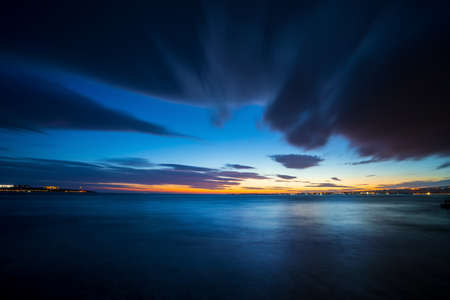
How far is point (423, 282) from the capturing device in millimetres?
8625

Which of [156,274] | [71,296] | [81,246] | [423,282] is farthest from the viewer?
[81,246]

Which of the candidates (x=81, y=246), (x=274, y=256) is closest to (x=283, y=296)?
(x=274, y=256)

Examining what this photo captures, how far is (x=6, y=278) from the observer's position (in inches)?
346

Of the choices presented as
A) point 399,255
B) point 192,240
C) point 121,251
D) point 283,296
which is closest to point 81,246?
point 121,251

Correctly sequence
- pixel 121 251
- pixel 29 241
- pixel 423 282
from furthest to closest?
pixel 29 241, pixel 121 251, pixel 423 282

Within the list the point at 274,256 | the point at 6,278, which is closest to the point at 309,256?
the point at 274,256

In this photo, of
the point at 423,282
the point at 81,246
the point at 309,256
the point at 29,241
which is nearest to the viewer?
the point at 423,282

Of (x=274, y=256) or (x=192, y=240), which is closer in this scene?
(x=274, y=256)

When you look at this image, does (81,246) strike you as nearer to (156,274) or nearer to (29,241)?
(29,241)

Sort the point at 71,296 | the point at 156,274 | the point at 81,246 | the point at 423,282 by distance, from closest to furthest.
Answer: the point at 71,296
the point at 423,282
the point at 156,274
the point at 81,246

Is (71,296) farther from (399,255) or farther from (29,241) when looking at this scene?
(399,255)

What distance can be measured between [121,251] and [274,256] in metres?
9.29

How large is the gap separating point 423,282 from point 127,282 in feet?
38.9

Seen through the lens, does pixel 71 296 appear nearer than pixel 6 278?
Yes
